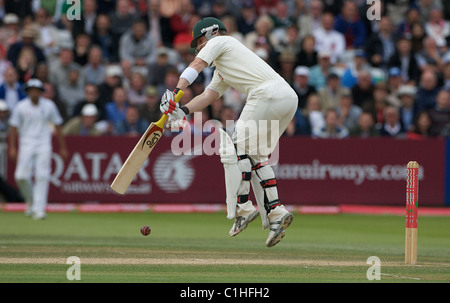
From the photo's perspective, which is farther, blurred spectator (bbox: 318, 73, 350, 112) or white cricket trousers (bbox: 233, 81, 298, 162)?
blurred spectator (bbox: 318, 73, 350, 112)

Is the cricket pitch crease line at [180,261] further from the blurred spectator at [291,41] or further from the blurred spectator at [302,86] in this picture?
the blurred spectator at [291,41]

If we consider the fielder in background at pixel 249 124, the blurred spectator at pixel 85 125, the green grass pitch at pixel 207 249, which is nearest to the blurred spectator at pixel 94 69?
the blurred spectator at pixel 85 125

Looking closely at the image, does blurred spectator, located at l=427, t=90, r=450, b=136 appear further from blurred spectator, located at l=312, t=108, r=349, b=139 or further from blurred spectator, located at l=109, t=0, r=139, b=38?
blurred spectator, located at l=109, t=0, r=139, b=38

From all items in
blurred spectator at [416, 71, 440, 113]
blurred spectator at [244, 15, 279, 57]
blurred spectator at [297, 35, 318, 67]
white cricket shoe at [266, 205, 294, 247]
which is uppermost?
blurred spectator at [244, 15, 279, 57]

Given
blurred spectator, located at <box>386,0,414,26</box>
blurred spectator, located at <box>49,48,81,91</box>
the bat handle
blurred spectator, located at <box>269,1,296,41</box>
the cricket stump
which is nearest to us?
the cricket stump

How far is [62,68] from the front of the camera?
49.2 ft

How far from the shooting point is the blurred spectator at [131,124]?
1415cm

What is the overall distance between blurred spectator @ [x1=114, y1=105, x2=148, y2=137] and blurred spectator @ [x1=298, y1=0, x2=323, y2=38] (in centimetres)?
407

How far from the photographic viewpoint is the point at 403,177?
14.1 metres

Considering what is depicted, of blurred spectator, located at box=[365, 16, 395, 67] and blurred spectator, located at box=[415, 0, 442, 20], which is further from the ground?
blurred spectator, located at box=[415, 0, 442, 20]

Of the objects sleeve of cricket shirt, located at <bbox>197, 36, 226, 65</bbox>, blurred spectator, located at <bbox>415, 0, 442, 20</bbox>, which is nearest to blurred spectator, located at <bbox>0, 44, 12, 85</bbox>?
sleeve of cricket shirt, located at <bbox>197, 36, 226, 65</bbox>

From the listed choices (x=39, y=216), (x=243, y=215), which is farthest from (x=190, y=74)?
(x=39, y=216)

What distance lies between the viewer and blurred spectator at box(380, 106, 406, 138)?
14602mm
